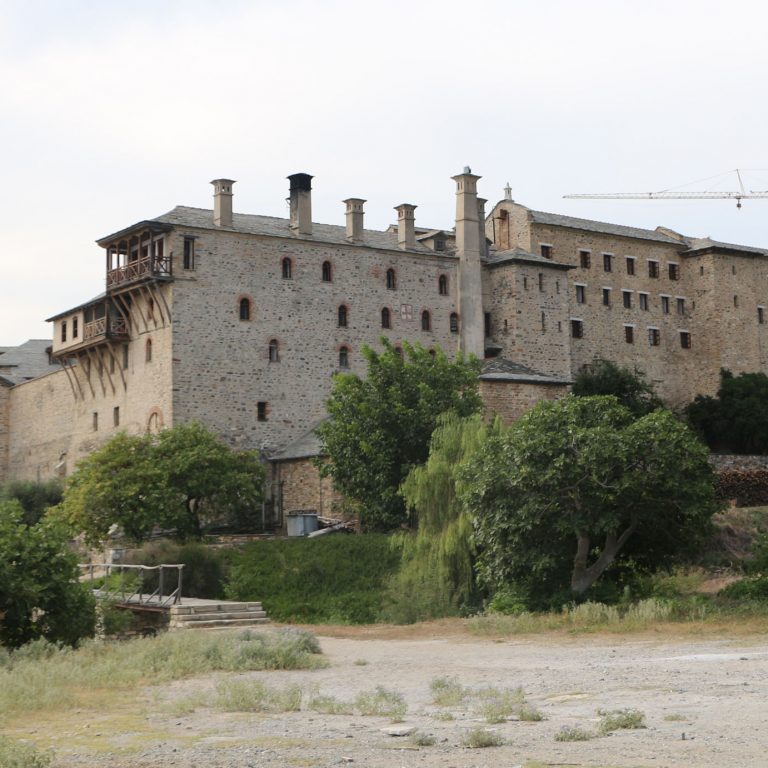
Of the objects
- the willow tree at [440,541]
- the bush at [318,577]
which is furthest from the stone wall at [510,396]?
the willow tree at [440,541]

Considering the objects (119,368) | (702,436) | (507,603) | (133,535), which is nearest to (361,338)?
(119,368)

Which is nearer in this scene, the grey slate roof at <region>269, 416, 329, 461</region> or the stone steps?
the stone steps

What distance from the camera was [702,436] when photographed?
188 ft

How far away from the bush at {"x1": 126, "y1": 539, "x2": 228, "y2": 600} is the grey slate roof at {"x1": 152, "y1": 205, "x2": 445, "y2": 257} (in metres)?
15.0

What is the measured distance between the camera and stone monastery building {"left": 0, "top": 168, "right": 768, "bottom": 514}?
4569 centimetres

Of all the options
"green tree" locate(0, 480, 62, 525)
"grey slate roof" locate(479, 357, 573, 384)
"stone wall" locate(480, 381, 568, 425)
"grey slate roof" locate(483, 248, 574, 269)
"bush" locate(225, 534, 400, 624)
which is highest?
"grey slate roof" locate(483, 248, 574, 269)

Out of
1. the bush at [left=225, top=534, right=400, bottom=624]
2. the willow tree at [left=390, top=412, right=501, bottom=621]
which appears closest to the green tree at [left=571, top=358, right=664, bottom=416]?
the bush at [left=225, top=534, right=400, bottom=624]

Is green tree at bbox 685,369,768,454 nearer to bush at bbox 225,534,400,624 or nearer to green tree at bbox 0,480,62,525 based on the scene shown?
bush at bbox 225,534,400,624

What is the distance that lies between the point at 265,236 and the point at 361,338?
535 centimetres

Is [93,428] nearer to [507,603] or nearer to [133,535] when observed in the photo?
[133,535]

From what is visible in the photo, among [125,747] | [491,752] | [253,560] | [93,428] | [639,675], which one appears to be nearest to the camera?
[491,752]

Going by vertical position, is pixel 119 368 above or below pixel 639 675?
above

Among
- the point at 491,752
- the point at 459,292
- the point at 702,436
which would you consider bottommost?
the point at 491,752

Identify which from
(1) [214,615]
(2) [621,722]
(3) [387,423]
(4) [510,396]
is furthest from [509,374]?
(2) [621,722]
